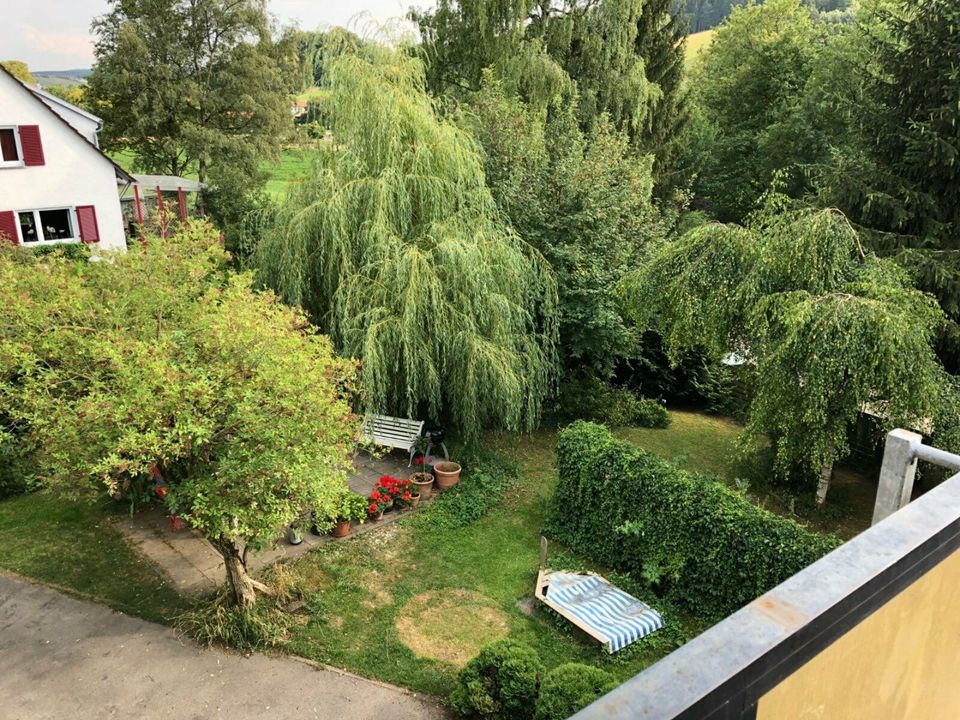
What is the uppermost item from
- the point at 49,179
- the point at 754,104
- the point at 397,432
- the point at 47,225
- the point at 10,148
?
the point at 754,104

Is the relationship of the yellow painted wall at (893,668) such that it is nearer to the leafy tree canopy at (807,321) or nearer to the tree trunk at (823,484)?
the leafy tree canopy at (807,321)

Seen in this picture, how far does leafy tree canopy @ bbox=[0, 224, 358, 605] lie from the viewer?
628 cm

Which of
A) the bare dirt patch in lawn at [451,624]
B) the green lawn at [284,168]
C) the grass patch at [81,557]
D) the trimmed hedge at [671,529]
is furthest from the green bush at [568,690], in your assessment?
the green lawn at [284,168]

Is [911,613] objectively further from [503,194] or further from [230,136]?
[230,136]

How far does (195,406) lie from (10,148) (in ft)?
52.2

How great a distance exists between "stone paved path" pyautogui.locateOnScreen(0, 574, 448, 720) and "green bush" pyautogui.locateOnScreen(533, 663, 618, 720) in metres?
1.22

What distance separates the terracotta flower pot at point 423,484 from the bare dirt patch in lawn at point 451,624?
2.29 m

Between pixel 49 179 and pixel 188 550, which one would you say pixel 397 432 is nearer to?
pixel 188 550

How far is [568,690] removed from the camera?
6066 mm

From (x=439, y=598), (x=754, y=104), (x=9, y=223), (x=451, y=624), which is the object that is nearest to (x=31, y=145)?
(x=9, y=223)

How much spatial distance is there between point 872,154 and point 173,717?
1420 cm

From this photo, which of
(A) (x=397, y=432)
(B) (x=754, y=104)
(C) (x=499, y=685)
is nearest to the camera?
(C) (x=499, y=685)

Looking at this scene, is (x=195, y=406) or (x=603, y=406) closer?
(x=195, y=406)

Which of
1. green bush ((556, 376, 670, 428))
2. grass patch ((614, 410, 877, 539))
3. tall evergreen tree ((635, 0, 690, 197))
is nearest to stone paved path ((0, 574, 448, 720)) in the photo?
grass patch ((614, 410, 877, 539))
